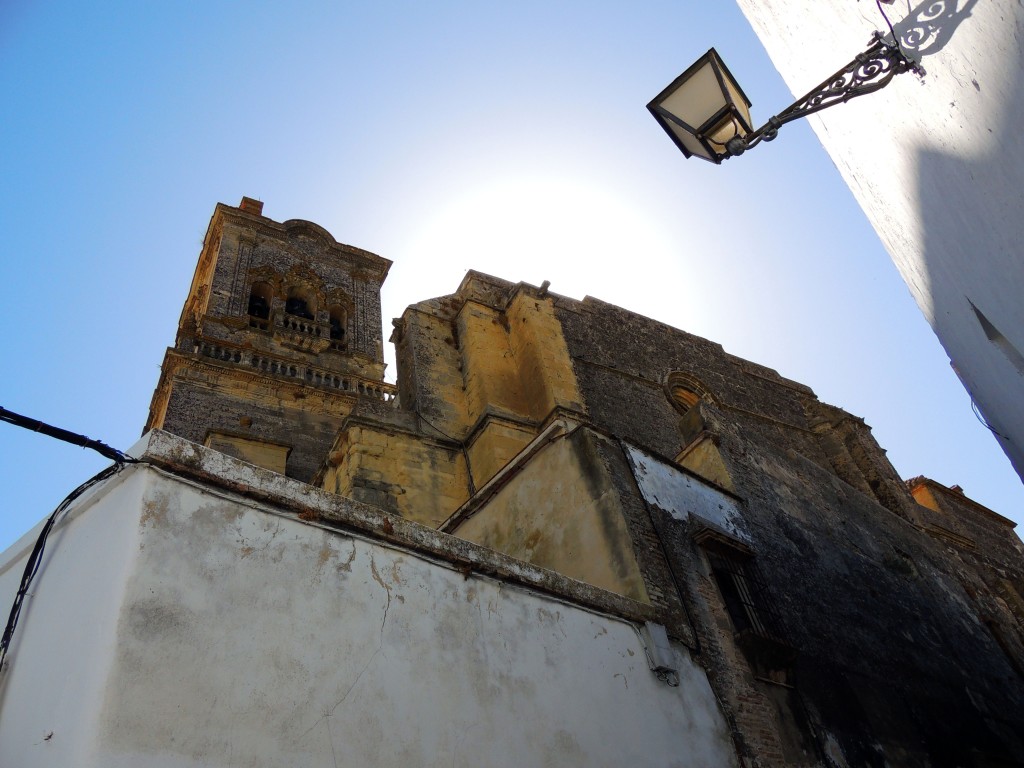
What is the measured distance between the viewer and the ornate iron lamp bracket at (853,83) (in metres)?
3.86

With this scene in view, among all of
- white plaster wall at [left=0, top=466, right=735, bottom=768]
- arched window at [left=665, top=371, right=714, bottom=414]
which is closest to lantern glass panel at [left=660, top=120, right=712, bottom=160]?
white plaster wall at [left=0, top=466, right=735, bottom=768]

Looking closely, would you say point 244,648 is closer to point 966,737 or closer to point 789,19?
point 789,19

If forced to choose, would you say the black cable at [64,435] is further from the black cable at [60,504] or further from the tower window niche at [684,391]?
the tower window niche at [684,391]

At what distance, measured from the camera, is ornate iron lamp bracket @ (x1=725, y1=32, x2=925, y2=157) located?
3.86 meters

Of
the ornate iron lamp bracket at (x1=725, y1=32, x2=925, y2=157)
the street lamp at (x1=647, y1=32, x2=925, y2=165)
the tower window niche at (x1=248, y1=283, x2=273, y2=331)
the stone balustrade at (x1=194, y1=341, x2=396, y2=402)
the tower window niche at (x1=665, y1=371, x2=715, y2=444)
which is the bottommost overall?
the ornate iron lamp bracket at (x1=725, y1=32, x2=925, y2=157)

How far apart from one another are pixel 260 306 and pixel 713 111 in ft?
55.9

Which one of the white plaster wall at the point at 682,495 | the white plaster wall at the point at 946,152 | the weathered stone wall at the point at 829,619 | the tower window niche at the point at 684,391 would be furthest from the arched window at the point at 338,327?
the white plaster wall at the point at 946,152

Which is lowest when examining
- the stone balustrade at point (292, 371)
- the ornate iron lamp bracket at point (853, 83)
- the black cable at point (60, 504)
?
the black cable at point (60, 504)

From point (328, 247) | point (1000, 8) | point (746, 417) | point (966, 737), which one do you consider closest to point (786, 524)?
point (966, 737)

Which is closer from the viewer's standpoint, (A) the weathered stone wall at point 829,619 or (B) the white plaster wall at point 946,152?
(B) the white plaster wall at point 946,152

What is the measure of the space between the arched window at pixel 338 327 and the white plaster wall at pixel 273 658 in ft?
49.6

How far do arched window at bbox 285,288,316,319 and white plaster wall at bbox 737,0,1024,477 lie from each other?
16.1 m

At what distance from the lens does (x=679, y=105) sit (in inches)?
179

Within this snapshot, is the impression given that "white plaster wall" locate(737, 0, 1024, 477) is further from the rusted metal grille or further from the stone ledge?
the stone ledge
